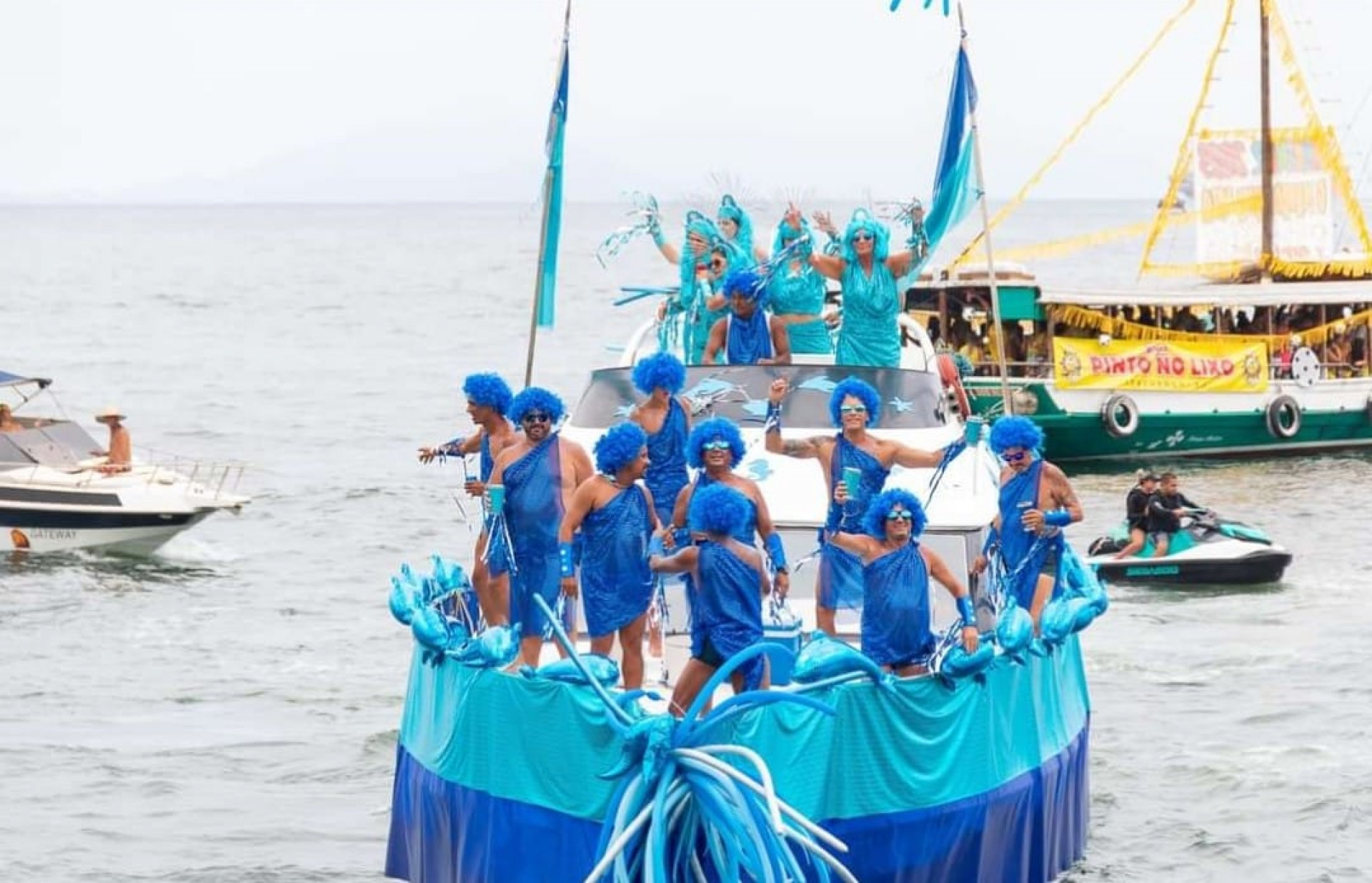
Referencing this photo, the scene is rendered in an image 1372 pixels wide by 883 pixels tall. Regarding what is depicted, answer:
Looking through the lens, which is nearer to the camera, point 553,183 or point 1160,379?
point 553,183

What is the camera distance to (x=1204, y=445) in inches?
1692

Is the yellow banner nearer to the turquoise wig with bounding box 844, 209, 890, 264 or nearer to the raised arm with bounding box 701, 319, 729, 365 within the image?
the turquoise wig with bounding box 844, 209, 890, 264

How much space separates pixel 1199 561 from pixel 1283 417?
585 inches

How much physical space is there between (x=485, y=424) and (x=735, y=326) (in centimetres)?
326

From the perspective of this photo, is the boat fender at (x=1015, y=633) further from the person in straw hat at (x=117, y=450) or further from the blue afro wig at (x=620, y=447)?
the person in straw hat at (x=117, y=450)

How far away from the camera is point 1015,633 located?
13844mm

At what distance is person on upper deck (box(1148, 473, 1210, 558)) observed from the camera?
28812 millimetres

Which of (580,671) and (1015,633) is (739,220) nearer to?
(1015,633)

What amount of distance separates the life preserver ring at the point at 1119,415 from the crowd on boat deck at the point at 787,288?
22.6 metres

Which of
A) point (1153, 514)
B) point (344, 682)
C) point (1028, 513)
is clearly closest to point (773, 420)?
point (1028, 513)

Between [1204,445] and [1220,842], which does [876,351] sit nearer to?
[1220,842]

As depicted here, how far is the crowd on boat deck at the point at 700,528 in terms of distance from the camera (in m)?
13.0

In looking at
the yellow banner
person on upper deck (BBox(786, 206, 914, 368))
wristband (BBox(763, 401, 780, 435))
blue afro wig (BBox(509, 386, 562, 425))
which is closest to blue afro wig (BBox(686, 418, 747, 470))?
blue afro wig (BBox(509, 386, 562, 425))

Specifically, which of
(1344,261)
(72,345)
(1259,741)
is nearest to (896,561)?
(1259,741)
